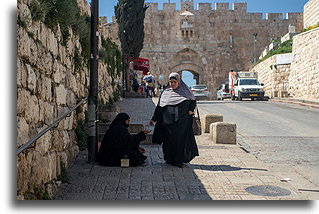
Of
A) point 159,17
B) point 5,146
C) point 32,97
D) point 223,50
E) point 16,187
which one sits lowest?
point 16,187

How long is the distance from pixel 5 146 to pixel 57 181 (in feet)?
5.03

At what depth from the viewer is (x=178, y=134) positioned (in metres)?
6.38

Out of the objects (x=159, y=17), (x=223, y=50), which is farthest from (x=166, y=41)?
(x=223, y=50)

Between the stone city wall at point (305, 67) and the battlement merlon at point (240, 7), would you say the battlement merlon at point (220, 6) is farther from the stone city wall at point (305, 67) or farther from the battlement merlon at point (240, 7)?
the stone city wall at point (305, 67)

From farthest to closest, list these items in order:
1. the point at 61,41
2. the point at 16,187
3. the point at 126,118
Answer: the point at 126,118 → the point at 61,41 → the point at 16,187

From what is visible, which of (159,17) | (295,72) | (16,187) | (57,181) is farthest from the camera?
(159,17)

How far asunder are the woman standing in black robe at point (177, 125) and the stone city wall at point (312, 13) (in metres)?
24.1

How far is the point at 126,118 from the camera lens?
250 inches

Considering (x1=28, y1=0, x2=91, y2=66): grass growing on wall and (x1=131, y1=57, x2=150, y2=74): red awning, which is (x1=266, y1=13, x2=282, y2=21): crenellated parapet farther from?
(x1=28, y1=0, x2=91, y2=66): grass growing on wall

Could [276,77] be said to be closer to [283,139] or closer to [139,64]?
[139,64]

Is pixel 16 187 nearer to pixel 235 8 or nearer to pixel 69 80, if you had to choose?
pixel 69 80

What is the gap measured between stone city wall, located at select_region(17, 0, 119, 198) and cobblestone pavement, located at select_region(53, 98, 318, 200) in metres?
0.36

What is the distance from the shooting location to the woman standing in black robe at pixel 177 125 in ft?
20.9

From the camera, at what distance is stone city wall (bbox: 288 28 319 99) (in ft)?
74.2
